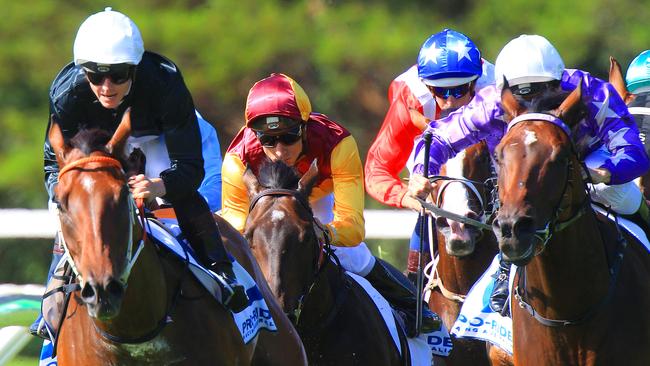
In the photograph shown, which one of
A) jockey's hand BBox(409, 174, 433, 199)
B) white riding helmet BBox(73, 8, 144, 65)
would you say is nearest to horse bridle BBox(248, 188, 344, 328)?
jockey's hand BBox(409, 174, 433, 199)

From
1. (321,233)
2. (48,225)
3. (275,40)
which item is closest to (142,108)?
(321,233)

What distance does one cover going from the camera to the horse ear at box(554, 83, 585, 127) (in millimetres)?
5355

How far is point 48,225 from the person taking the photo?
1123 cm

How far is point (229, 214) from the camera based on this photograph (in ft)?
23.2

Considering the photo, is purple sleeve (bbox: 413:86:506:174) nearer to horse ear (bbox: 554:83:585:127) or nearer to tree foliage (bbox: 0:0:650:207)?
horse ear (bbox: 554:83:585:127)

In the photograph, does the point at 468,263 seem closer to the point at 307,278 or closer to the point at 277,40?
the point at 307,278

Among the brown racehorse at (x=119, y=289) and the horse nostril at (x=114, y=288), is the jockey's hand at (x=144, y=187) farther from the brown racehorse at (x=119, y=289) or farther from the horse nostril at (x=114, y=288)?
the horse nostril at (x=114, y=288)

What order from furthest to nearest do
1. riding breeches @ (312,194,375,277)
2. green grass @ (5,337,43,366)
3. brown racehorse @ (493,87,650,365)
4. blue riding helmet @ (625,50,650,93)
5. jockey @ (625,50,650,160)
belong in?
green grass @ (5,337,43,366), blue riding helmet @ (625,50,650,93), jockey @ (625,50,650,160), riding breeches @ (312,194,375,277), brown racehorse @ (493,87,650,365)

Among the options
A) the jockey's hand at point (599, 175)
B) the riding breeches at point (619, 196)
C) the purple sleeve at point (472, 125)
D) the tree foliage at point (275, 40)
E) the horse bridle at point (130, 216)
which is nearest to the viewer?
the horse bridle at point (130, 216)

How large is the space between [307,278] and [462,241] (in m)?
0.93

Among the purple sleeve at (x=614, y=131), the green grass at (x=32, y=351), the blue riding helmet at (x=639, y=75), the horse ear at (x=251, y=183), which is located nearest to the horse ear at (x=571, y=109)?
the purple sleeve at (x=614, y=131)

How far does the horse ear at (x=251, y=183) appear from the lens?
21.7 ft

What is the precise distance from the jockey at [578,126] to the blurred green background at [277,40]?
8939 mm

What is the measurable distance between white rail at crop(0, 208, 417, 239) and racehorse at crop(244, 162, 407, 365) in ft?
13.9
